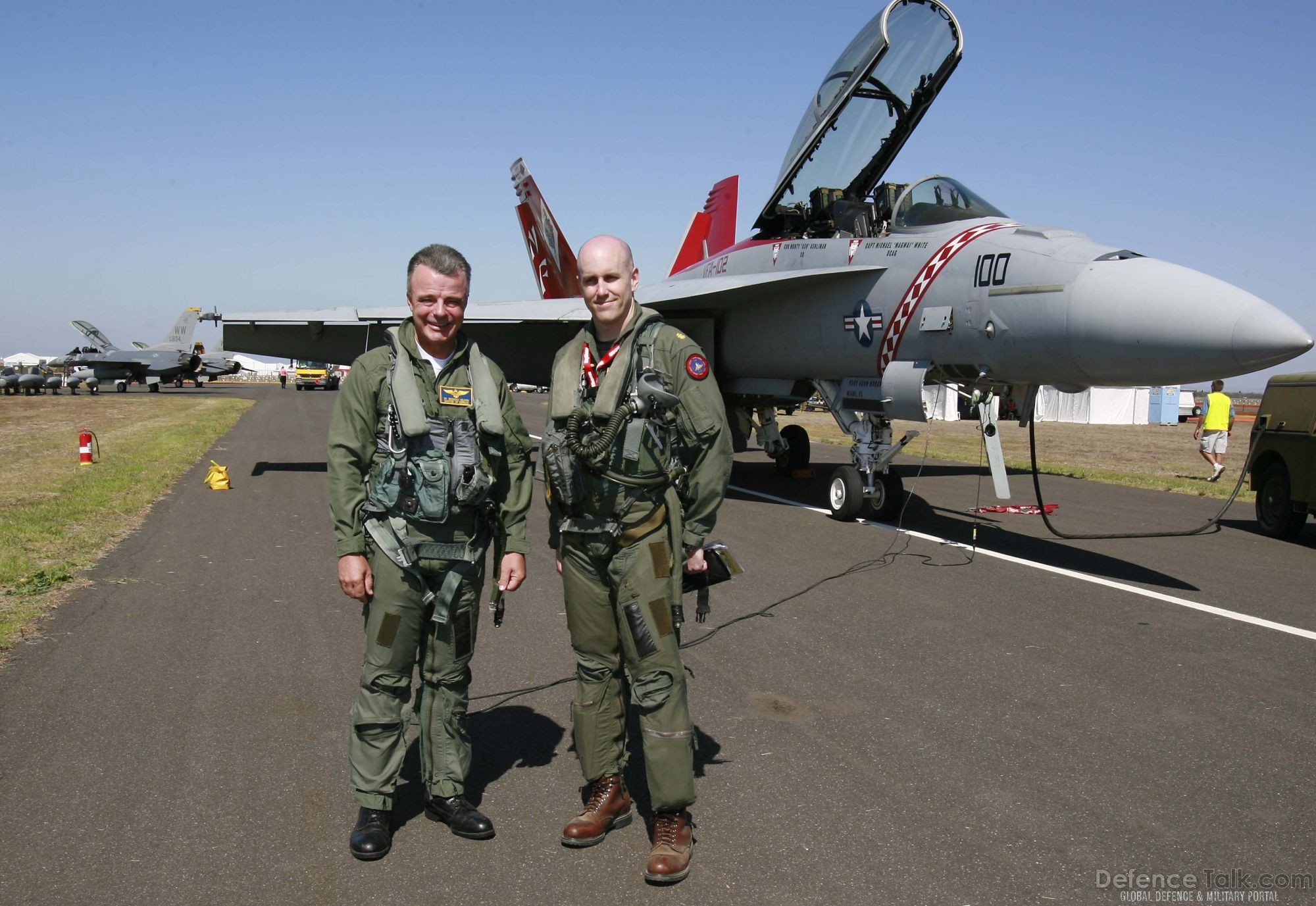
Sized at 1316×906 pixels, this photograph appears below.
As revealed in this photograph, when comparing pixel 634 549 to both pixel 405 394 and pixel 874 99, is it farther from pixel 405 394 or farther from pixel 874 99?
pixel 874 99

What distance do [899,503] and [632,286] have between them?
7587 mm

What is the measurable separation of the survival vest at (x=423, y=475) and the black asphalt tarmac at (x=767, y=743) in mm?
980

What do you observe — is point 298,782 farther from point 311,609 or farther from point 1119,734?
point 1119,734

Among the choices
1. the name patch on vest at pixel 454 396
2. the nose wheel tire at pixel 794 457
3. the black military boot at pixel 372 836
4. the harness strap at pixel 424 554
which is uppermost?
the name patch on vest at pixel 454 396

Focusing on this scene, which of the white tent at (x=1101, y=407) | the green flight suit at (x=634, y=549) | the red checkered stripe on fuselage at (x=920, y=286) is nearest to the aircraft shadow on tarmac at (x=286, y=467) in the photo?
the red checkered stripe on fuselage at (x=920, y=286)

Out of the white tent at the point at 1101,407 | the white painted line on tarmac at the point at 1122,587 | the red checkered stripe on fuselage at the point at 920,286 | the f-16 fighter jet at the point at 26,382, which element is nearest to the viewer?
the white painted line on tarmac at the point at 1122,587

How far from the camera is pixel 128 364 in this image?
180 feet

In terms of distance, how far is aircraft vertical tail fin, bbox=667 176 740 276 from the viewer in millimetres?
17328

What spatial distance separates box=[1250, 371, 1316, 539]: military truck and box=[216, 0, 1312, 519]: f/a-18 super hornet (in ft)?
9.14

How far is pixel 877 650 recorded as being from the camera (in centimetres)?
530

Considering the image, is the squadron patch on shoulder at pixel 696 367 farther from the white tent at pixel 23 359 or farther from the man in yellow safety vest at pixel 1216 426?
the white tent at pixel 23 359

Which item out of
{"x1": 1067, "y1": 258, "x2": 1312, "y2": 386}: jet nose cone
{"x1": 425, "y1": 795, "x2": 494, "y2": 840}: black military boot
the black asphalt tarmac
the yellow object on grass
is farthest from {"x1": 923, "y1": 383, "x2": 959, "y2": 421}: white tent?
the yellow object on grass

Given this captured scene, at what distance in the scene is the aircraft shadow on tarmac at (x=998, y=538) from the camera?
739 cm

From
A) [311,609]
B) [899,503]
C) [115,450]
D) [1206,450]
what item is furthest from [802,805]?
[115,450]
